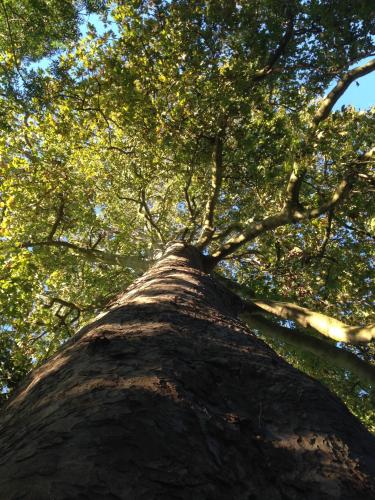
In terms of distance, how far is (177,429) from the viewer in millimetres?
1424

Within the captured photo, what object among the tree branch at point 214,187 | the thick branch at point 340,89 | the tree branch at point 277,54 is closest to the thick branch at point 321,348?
the tree branch at point 214,187

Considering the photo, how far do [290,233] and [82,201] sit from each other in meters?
5.77

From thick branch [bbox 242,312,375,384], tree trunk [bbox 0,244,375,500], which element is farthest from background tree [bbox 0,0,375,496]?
tree trunk [bbox 0,244,375,500]

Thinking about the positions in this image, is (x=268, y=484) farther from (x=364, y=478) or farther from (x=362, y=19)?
(x=362, y=19)

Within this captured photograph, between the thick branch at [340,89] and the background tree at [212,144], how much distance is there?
33 millimetres

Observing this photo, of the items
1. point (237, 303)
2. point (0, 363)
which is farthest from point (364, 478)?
point (0, 363)

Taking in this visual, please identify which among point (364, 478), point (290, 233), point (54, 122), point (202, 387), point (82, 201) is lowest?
point (364, 478)

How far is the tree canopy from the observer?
24.1 feet

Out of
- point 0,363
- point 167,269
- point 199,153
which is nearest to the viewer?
point 167,269

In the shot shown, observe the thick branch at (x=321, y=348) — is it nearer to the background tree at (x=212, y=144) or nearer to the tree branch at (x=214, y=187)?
the background tree at (x=212, y=144)

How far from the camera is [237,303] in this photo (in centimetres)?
563

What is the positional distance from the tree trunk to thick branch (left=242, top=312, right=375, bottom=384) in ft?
13.3

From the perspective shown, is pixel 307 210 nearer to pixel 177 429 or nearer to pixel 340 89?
pixel 340 89

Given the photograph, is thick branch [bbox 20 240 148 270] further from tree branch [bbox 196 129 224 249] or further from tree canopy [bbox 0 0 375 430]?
tree branch [bbox 196 129 224 249]
